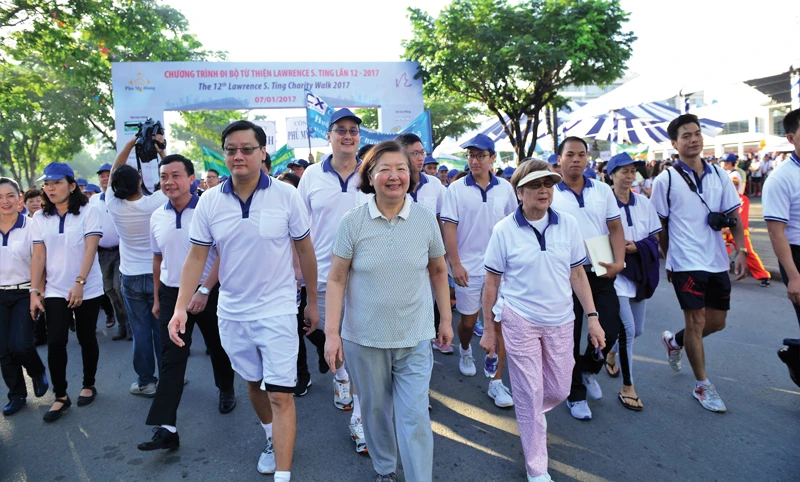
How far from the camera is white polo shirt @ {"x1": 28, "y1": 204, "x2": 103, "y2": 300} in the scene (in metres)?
4.41

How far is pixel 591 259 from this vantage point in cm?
381

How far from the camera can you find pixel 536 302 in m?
3.09

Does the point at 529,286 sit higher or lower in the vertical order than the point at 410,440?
higher

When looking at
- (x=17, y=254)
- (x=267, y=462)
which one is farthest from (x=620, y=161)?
(x=17, y=254)

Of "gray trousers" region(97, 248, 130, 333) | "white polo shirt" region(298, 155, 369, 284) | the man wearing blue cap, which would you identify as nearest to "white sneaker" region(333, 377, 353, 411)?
"white polo shirt" region(298, 155, 369, 284)

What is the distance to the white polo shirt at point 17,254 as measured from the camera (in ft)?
14.2

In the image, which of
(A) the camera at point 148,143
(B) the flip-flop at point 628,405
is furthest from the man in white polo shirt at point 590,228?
(A) the camera at point 148,143

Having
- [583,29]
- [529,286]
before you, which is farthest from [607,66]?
[529,286]

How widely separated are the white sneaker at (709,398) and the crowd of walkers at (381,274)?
0.15 feet

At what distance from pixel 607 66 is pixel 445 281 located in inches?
490

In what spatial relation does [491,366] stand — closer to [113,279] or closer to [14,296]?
Answer: [14,296]

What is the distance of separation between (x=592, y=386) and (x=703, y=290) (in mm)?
1105

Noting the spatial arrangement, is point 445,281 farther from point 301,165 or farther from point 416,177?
point 301,165

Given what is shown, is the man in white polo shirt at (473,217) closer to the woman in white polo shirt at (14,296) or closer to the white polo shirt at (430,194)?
the white polo shirt at (430,194)
